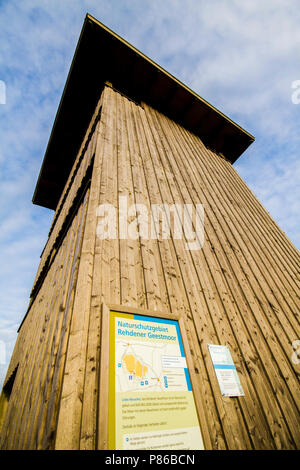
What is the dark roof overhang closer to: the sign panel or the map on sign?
the sign panel

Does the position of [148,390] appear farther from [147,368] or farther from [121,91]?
[121,91]

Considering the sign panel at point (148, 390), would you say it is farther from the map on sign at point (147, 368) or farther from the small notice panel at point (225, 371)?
the small notice panel at point (225, 371)

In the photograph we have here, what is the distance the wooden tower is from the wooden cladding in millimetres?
12

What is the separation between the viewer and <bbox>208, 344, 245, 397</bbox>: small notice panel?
192 cm

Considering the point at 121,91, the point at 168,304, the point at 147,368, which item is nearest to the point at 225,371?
the point at 168,304

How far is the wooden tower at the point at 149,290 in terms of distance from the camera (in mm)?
1510

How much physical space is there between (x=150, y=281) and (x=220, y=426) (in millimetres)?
1274

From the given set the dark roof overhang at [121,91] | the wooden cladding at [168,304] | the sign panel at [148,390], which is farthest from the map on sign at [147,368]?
the dark roof overhang at [121,91]

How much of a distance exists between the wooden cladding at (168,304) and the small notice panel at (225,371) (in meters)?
0.06

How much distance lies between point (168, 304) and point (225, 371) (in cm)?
81

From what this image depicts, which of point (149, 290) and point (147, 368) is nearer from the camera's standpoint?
point (147, 368)

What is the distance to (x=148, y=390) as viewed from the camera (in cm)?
150
